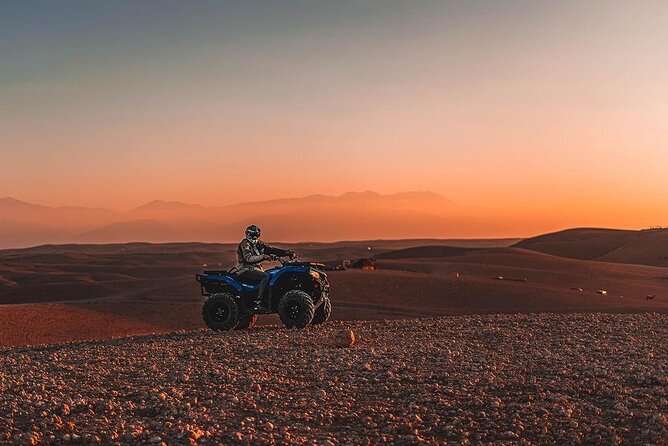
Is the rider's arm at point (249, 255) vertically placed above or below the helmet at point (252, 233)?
below

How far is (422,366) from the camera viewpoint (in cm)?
1062

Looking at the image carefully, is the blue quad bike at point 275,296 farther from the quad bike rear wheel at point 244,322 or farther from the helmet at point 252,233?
the helmet at point 252,233

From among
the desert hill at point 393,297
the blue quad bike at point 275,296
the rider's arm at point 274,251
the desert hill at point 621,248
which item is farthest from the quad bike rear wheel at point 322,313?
the desert hill at point 621,248

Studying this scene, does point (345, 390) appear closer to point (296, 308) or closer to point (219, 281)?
point (296, 308)

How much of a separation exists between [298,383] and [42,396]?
3.35 metres

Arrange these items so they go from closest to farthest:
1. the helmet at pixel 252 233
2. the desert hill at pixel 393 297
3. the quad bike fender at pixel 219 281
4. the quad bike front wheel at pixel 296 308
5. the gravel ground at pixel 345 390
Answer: the gravel ground at pixel 345 390 < the quad bike front wheel at pixel 296 308 < the helmet at pixel 252 233 < the quad bike fender at pixel 219 281 < the desert hill at pixel 393 297

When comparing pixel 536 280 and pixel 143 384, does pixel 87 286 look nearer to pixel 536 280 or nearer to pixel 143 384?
pixel 536 280

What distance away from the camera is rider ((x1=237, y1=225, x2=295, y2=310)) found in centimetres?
1562

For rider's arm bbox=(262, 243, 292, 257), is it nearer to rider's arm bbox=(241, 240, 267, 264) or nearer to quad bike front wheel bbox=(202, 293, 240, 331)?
rider's arm bbox=(241, 240, 267, 264)

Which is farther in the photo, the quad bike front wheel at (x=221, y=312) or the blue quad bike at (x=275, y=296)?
the quad bike front wheel at (x=221, y=312)

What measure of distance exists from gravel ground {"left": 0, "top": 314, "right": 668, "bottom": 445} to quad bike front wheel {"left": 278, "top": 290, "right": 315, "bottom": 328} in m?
0.99

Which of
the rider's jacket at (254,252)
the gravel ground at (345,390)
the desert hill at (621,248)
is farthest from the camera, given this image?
the desert hill at (621,248)

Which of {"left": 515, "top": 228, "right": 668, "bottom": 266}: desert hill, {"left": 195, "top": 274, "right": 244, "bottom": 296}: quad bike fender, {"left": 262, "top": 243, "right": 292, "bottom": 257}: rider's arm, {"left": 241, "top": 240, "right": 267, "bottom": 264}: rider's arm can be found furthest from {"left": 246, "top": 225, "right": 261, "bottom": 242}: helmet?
{"left": 515, "top": 228, "right": 668, "bottom": 266}: desert hill

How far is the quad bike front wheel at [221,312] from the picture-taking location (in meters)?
15.7
